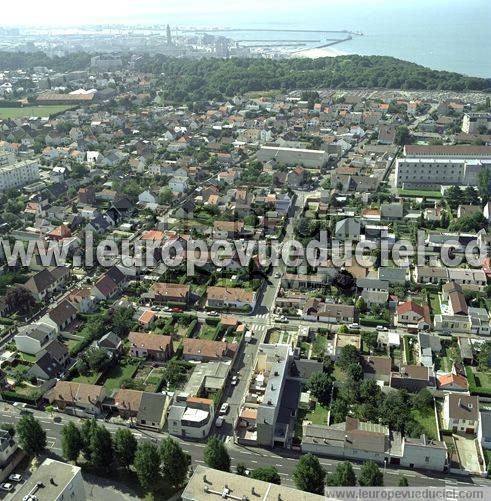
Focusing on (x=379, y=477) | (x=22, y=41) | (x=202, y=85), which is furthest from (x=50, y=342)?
(x=22, y=41)

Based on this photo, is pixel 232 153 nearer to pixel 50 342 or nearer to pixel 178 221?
pixel 178 221

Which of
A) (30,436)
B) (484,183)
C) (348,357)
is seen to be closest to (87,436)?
(30,436)

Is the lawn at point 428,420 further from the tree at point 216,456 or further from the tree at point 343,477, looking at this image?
the tree at point 216,456

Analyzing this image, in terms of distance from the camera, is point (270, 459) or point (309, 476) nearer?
point (309, 476)

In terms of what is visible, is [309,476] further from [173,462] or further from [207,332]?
[207,332]

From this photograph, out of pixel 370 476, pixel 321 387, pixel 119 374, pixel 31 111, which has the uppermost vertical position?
pixel 31 111

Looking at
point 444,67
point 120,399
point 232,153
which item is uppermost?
point 444,67
